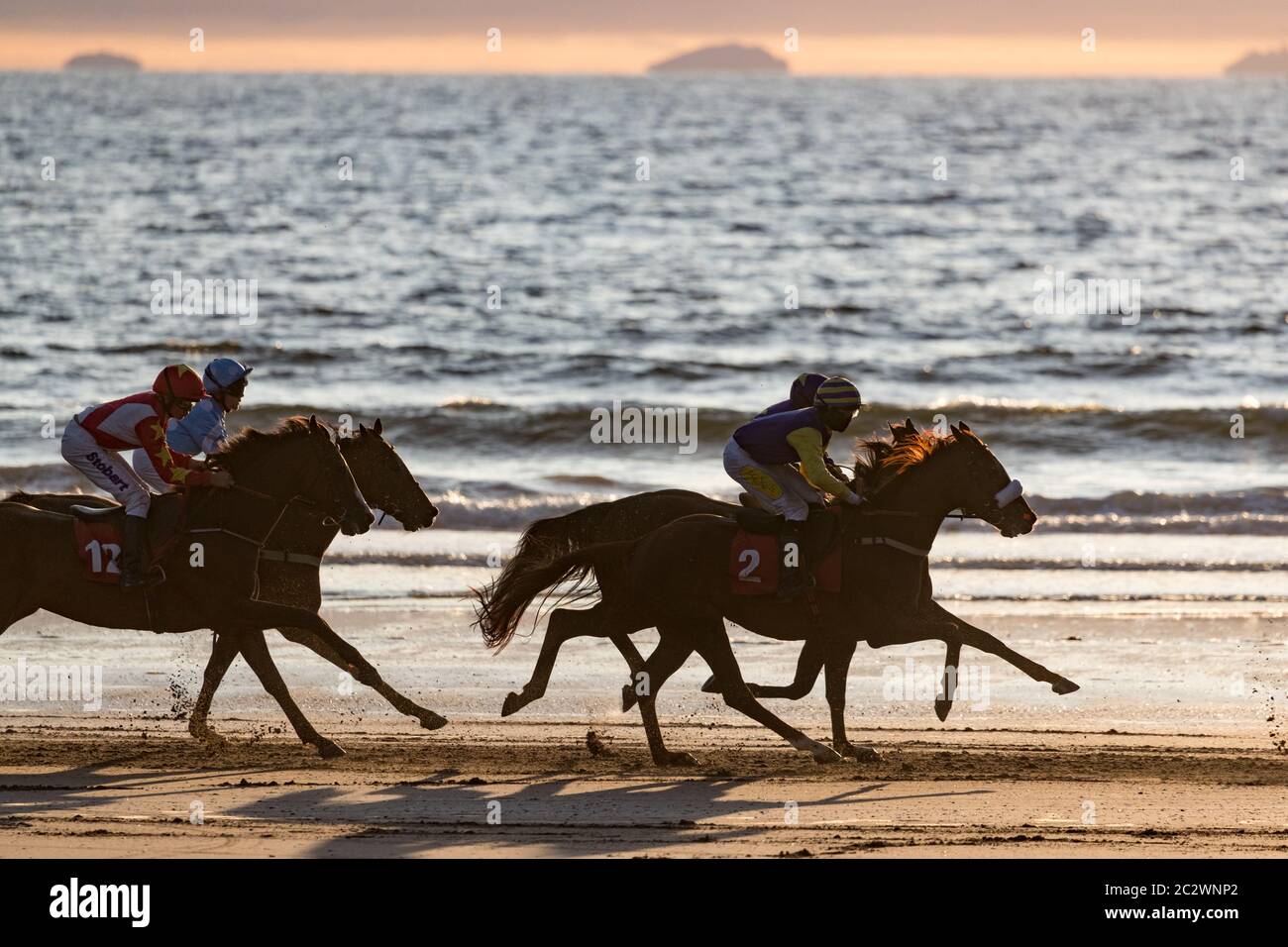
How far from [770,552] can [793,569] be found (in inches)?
6.8

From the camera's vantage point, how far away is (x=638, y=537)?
11609mm

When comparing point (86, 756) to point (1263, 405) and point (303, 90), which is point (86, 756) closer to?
point (1263, 405)

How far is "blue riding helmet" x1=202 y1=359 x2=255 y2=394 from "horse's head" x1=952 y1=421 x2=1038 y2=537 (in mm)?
4600

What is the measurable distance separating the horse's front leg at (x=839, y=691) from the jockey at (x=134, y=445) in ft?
12.9

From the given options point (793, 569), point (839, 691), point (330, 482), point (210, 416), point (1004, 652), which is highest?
point (210, 416)

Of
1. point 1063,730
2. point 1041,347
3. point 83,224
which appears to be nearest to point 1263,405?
point 1041,347

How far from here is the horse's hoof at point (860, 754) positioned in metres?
10.4

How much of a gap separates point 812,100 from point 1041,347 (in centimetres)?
10997

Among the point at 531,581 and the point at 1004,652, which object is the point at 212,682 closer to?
the point at 531,581

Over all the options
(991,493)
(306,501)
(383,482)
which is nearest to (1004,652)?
(991,493)

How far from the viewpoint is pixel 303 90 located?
152 meters

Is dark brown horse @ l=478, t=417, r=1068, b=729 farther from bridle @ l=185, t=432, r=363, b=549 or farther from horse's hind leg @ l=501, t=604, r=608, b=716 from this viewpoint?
bridle @ l=185, t=432, r=363, b=549

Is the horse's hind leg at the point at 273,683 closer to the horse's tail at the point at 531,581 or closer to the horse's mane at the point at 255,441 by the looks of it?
the horse's mane at the point at 255,441

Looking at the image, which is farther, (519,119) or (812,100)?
(812,100)
